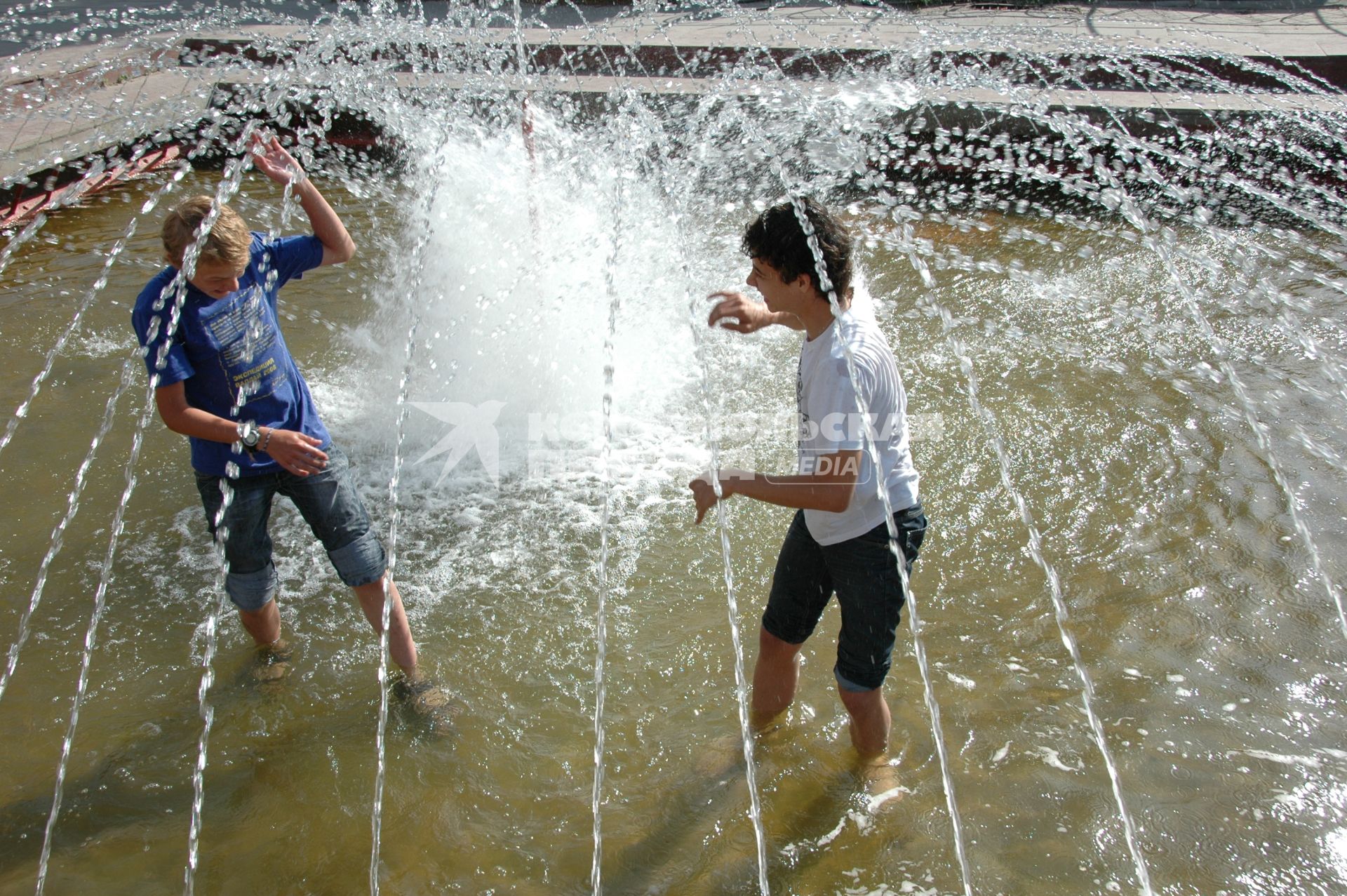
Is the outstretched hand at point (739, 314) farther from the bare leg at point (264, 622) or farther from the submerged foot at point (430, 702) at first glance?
the bare leg at point (264, 622)

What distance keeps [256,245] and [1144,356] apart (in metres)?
4.48

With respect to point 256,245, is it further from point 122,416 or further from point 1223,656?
point 1223,656

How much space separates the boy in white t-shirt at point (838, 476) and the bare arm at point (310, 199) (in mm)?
1264

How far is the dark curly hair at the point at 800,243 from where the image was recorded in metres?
2.29

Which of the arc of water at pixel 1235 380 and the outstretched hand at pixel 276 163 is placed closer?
the outstretched hand at pixel 276 163

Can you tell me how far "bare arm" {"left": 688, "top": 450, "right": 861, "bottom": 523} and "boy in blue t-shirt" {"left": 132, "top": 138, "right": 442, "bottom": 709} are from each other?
1.28 meters

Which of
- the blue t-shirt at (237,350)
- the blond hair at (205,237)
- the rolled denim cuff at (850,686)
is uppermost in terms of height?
the blond hair at (205,237)

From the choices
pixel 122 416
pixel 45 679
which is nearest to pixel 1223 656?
pixel 45 679

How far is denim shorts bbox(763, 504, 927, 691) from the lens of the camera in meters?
2.46

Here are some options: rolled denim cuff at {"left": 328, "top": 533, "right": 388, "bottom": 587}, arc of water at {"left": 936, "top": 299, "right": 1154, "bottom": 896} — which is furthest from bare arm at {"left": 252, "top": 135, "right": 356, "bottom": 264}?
arc of water at {"left": 936, "top": 299, "right": 1154, "bottom": 896}

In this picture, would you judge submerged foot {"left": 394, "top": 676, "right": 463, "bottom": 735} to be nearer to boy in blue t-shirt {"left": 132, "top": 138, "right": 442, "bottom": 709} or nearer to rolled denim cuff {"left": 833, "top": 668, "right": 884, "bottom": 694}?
boy in blue t-shirt {"left": 132, "top": 138, "right": 442, "bottom": 709}

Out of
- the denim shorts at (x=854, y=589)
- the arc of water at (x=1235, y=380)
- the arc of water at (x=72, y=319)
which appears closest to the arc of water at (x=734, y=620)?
the denim shorts at (x=854, y=589)

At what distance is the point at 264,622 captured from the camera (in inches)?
127

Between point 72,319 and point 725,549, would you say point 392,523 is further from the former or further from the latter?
point 72,319
